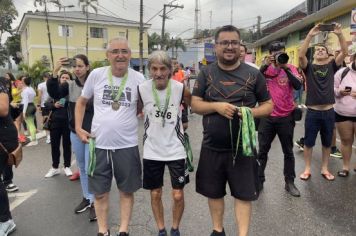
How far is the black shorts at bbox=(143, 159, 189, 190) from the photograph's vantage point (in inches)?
138

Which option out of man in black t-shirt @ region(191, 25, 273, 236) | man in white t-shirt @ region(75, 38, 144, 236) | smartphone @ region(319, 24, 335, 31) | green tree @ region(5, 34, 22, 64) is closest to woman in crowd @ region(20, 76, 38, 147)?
man in white t-shirt @ region(75, 38, 144, 236)

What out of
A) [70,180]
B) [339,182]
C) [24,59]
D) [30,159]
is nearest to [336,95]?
[339,182]

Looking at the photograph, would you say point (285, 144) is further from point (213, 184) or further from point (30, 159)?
point (30, 159)

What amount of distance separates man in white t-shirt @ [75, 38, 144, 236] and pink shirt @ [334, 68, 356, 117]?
355 cm

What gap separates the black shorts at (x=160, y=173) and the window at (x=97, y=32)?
1620 inches

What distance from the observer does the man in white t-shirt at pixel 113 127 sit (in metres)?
3.50

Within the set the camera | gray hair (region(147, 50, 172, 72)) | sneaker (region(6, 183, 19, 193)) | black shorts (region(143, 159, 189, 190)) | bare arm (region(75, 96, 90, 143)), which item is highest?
the camera

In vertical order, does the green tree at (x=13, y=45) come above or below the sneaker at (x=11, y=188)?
above

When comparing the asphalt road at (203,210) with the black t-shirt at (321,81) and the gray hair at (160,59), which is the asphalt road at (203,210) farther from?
the gray hair at (160,59)

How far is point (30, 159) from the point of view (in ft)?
25.4

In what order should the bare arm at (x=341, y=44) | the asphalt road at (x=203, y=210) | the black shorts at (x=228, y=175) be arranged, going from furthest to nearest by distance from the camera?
the bare arm at (x=341, y=44), the asphalt road at (x=203, y=210), the black shorts at (x=228, y=175)

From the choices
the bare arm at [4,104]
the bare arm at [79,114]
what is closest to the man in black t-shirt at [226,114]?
the bare arm at [79,114]

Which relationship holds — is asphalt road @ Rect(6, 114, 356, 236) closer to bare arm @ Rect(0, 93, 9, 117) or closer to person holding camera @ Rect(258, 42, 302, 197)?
person holding camera @ Rect(258, 42, 302, 197)

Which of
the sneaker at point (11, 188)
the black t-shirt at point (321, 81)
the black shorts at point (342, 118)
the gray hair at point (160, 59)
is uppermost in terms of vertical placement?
the gray hair at point (160, 59)
